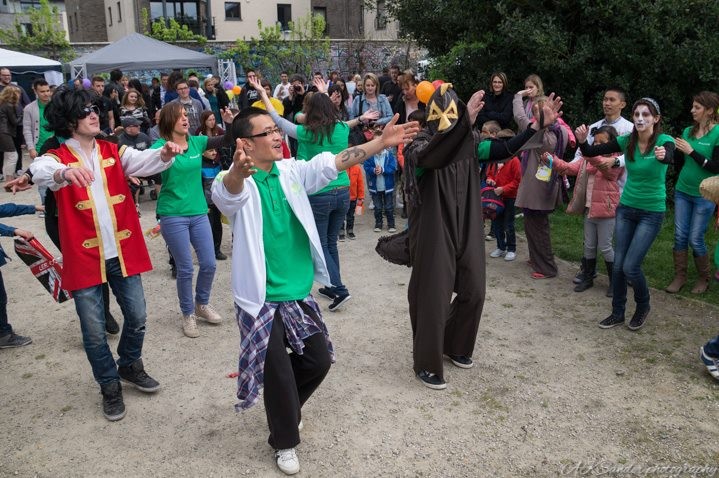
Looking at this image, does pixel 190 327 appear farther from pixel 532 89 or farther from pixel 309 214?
pixel 532 89

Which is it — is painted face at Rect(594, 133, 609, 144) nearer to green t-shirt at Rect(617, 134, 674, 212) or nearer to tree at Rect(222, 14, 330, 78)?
green t-shirt at Rect(617, 134, 674, 212)

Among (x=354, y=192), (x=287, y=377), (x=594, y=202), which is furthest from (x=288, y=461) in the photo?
(x=354, y=192)

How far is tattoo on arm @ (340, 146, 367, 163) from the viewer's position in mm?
3303

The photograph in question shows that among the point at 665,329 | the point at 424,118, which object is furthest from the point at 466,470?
the point at 665,329

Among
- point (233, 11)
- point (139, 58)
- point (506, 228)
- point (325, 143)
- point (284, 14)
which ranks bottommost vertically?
point (506, 228)

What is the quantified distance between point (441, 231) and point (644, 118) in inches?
83.5

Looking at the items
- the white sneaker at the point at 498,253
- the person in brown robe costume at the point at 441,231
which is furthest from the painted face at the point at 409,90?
the person in brown robe costume at the point at 441,231

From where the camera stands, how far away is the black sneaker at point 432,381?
446 centimetres

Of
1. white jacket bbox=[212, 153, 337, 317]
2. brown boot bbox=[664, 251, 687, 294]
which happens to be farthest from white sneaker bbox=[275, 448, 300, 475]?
brown boot bbox=[664, 251, 687, 294]

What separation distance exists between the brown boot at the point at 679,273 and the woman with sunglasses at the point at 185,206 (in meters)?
4.53

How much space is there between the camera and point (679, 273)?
20.4ft

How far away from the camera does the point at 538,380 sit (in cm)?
455

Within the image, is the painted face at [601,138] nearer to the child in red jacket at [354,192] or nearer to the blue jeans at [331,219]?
the blue jeans at [331,219]

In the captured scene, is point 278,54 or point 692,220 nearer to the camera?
point 692,220
